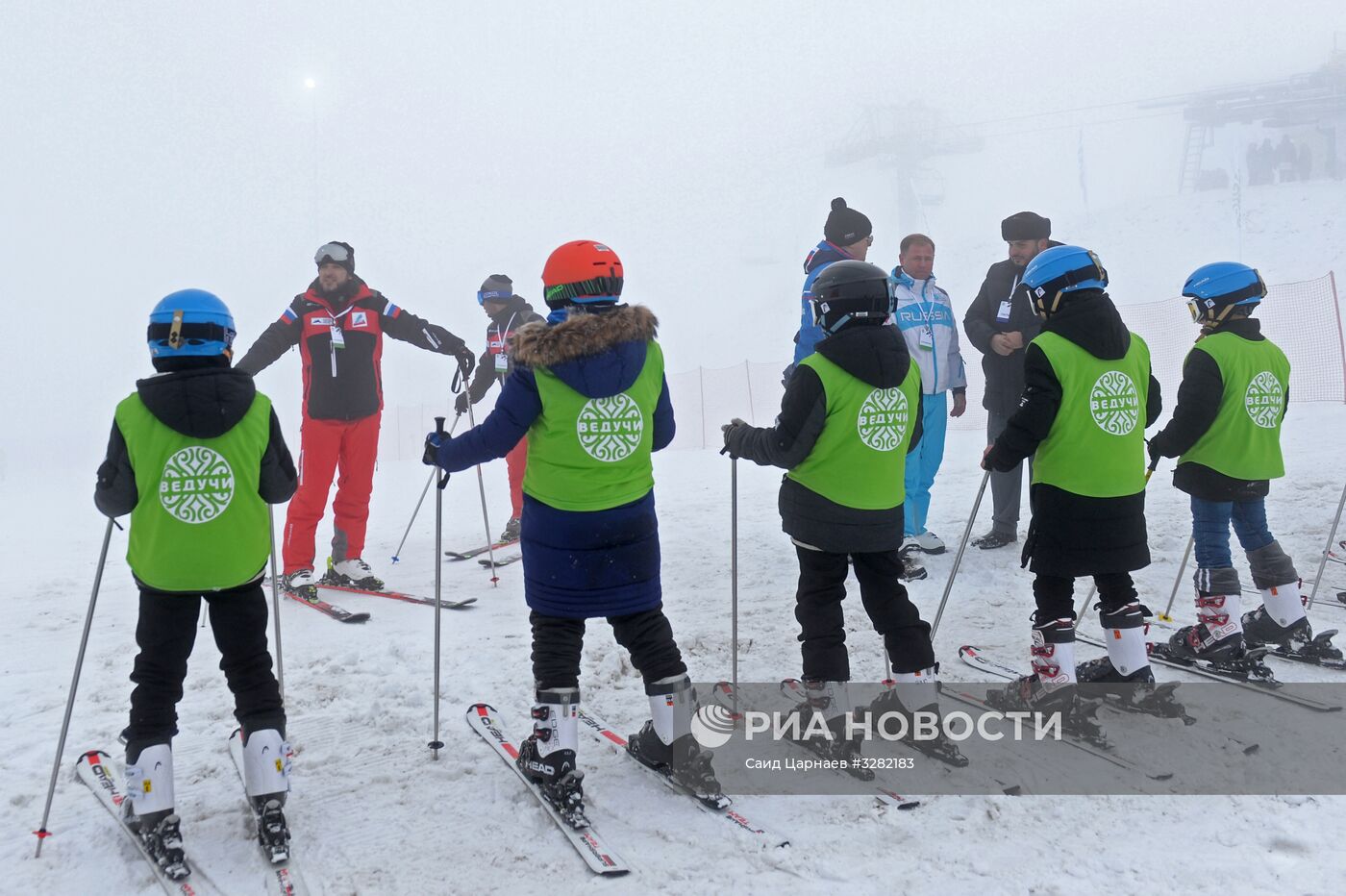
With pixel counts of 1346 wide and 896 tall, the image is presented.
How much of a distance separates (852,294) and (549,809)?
2.18 metres

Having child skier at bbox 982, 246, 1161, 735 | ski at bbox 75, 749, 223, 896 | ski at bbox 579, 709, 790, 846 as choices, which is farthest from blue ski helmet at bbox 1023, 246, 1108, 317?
ski at bbox 75, 749, 223, 896

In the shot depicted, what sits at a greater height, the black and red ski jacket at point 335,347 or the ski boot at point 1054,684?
the black and red ski jacket at point 335,347

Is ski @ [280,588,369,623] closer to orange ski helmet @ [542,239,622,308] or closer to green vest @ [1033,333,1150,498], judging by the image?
orange ski helmet @ [542,239,622,308]

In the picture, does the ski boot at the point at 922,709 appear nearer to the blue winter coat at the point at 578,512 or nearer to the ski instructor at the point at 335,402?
the blue winter coat at the point at 578,512

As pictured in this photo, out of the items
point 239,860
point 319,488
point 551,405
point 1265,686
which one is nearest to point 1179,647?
point 1265,686

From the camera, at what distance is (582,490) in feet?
11.1

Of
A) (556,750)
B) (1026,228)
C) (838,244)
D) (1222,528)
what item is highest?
(1026,228)

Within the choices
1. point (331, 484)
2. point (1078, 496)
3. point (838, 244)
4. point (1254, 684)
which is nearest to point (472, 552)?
point (331, 484)

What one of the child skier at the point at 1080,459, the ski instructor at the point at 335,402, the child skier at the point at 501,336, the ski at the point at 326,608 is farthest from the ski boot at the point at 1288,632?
the child skier at the point at 501,336

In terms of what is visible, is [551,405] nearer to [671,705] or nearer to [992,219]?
[671,705]

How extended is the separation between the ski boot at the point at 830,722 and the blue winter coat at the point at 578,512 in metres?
0.80

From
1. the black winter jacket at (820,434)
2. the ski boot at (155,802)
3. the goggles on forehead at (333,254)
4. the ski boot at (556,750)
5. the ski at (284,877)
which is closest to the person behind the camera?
the ski at (284,877)

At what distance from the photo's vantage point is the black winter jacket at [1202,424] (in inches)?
177

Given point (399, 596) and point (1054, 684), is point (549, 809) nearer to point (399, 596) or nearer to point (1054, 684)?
point (1054, 684)
